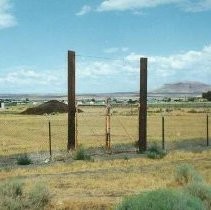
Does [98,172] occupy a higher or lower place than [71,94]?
lower

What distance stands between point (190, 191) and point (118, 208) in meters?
2.72

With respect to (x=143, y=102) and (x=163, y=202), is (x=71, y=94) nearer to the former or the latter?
(x=143, y=102)

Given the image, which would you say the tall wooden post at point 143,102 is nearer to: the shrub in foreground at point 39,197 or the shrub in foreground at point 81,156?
the shrub in foreground at point 81,156

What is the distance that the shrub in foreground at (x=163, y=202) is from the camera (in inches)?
452

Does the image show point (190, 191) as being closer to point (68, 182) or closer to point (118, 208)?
point (118, 208)

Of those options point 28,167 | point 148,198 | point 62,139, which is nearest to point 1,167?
point 28,167

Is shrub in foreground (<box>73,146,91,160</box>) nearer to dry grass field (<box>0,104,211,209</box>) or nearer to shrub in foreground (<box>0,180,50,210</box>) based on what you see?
dry grass field (<box>0,104,211,209</box>)

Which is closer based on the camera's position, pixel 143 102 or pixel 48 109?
pixel 143 102

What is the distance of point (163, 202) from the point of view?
11.6m

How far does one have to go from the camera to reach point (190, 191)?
14273 mm

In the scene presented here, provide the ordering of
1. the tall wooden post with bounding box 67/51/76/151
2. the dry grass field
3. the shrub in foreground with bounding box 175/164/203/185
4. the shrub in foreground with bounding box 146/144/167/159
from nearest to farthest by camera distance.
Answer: the dry grass field → the shrub in foreground with bounding box 175/164/203/185 → the shrub in foreground with bounding box 146/144/167/159 → the tall wooden post with bounding box 67/51/76/151

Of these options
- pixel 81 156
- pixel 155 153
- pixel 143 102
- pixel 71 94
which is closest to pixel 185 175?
pixel 81 156

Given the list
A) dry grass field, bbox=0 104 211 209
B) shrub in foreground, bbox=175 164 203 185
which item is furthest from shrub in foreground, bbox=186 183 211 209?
shrub in foreground, bbox=175 164 203 185

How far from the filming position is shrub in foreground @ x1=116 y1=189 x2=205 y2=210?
11.5 metres
